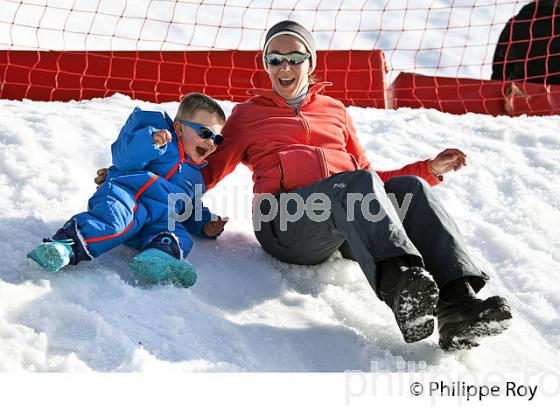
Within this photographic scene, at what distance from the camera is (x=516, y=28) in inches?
250

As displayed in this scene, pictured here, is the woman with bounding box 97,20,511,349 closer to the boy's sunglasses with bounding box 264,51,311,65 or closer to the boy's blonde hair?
the boy's sunglasses with bounding box 264,51,311,65

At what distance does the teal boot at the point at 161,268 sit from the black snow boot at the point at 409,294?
609mm

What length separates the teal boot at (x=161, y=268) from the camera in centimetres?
235

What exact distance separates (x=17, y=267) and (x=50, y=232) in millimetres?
287

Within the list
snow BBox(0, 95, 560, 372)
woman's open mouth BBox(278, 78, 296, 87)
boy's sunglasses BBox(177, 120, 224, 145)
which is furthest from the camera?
woman's open mouth BBox(278, 78, 296, 87)

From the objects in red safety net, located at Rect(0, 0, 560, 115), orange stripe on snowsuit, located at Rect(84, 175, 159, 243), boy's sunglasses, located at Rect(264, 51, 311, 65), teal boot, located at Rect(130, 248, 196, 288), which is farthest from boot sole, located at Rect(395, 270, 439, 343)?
red safety net, located at Rect(0, 0, 560, 115)

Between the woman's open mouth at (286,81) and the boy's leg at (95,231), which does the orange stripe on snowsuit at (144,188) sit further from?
the woman's open mouth at (286,81)

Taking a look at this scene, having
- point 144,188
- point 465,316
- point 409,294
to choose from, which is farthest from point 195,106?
point 465,316

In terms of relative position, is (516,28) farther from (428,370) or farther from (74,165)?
(428,370)

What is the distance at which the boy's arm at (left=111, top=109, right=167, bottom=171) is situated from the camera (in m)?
2.53

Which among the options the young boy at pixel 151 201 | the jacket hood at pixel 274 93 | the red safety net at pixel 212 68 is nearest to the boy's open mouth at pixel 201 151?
the young boy at pixel 151 201

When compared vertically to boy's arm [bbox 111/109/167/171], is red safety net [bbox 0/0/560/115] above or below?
above

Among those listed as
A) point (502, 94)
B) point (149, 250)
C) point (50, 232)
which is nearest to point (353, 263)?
point (149, 250)

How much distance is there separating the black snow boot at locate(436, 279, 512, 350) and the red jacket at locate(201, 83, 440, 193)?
2.25 ft
